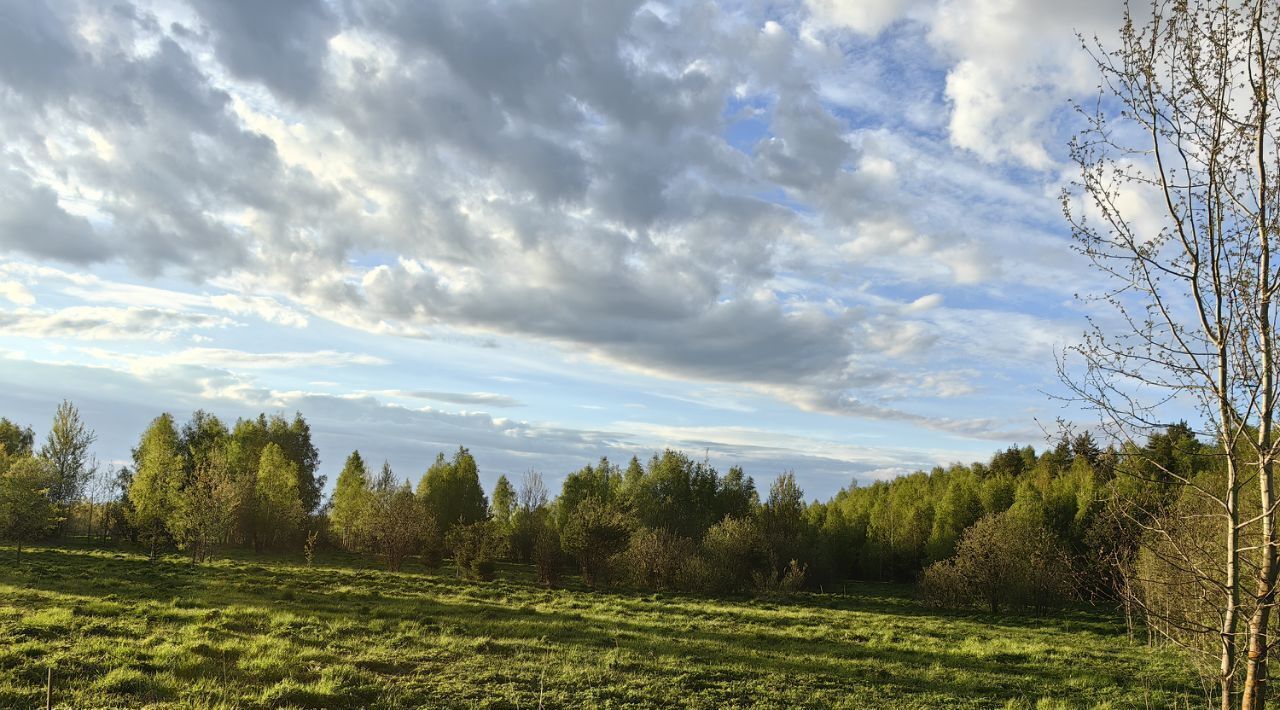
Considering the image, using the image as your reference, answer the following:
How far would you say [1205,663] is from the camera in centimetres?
622

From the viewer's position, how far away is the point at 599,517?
4100cm

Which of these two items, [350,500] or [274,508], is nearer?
[274,508]

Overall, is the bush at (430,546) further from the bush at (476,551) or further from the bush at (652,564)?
the bush at (652,564)

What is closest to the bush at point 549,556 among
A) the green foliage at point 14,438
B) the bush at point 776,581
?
the bush at point 776,581

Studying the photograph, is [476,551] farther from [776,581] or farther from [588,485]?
[588,485]

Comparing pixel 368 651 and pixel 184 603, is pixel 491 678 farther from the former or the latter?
pixel 184 603

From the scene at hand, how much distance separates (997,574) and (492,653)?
106 ft

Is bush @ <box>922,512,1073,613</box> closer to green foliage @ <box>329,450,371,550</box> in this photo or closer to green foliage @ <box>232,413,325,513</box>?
green foliage @ <box>329,450,371,550</box>

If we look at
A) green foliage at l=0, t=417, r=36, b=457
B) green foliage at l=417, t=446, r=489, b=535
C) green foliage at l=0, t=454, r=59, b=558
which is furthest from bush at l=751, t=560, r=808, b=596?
green foliage at l=0, t=417, r=36, b=457

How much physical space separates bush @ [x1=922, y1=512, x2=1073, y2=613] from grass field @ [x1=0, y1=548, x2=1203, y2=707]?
7052 mm

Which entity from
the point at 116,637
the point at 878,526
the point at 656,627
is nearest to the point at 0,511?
the point at 116,637

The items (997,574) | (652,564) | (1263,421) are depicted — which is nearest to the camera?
(1263,421)

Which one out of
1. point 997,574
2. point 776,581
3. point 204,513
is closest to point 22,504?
point 204,513

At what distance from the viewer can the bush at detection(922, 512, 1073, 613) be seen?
126 feet
